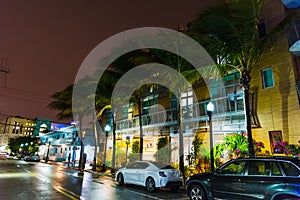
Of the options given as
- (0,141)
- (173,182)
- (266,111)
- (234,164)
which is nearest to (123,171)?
(173,182)

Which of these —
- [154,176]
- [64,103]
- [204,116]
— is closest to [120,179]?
[154,176]

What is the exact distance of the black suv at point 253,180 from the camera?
574cm

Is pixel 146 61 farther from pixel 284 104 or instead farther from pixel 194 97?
pixel 284 104

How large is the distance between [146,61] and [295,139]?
999 cm

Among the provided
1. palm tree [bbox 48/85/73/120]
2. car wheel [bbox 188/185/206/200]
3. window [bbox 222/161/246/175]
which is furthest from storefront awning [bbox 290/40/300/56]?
palm tree [bbox 48/85/73/120]

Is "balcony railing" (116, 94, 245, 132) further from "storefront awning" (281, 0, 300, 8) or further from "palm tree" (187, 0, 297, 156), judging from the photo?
"storefront awning" (281, 0, 300, 8)

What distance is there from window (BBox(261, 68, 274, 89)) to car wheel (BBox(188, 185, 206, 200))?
8432 millimetres

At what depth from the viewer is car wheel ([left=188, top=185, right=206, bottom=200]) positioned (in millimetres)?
7502

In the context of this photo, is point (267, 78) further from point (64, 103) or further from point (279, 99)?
point (64, 103)

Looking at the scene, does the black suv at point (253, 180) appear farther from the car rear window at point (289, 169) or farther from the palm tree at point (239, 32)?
the palm tree at point (239, 32)

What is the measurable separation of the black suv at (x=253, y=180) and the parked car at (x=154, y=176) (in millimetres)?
2289

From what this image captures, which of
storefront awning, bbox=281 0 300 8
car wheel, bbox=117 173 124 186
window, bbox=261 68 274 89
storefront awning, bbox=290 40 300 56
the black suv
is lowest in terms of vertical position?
car wheel, bbox=117 173 124 186

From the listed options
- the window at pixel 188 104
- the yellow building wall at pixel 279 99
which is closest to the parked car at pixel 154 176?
the yellow building wall at pixel 279 99

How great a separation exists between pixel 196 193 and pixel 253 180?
6.89ft
